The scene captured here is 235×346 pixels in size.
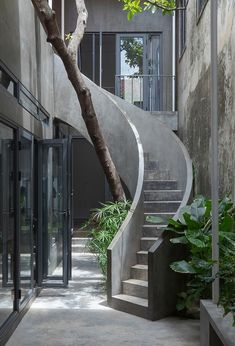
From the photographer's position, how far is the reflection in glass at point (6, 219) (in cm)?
495

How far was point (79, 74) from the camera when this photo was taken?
740 centimetres

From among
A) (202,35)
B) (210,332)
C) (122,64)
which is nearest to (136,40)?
(122,64)

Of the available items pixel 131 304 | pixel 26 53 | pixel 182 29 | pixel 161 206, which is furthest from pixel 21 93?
pixel 182 29

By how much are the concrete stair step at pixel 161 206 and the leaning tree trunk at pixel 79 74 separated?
1.98 ft

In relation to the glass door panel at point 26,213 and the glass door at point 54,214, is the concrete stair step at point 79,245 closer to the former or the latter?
the glass door at point 54,214

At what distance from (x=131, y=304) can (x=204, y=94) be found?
3.78m

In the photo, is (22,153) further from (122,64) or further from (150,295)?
(122,64)

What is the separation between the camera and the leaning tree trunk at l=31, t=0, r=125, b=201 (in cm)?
654

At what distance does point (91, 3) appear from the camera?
43.1 feet

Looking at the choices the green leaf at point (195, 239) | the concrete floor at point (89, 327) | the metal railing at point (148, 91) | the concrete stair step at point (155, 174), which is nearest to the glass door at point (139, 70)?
the metal railing at point (148, 91)

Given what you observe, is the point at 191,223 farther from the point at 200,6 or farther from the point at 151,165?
the point at 200,6

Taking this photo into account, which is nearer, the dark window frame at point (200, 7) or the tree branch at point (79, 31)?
the tree branch at point (79, 31)

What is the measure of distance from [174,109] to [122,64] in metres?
2.13

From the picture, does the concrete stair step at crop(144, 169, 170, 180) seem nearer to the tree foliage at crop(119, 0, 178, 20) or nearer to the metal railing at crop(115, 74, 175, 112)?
the tree foliage at crop(119, 0, 178, 20)
